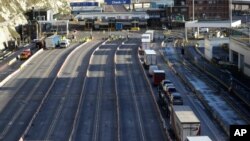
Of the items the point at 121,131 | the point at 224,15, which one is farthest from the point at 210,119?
the point at 224,15

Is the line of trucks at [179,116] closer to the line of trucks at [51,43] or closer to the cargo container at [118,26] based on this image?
the line of trucks at [51,43]

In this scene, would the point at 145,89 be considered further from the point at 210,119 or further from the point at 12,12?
the point at 12,12

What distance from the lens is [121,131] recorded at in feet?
163

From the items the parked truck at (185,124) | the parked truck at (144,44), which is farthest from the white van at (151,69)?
the parked truck at (185,124)

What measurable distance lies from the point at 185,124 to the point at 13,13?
112300 mm

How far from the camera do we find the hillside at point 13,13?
12797 cm

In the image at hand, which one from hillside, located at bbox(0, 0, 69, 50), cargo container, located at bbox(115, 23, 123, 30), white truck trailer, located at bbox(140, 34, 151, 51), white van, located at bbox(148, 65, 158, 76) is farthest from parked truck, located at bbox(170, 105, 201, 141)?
cargo container, located at bbox(115, 23, 123, 30)

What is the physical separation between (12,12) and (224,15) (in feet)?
205

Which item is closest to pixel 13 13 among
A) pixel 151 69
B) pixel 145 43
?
pixel 145 43

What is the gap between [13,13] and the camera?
147 meters

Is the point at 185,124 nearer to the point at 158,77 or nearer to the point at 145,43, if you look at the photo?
the point at 158,77

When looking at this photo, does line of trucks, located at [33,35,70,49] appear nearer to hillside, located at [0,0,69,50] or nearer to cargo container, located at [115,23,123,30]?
hillside, located at [0,0,69,50]

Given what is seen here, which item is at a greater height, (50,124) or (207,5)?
(207,5)

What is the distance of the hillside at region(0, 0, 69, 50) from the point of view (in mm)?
127975
